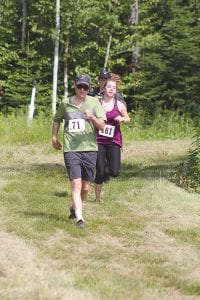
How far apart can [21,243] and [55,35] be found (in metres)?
20.5

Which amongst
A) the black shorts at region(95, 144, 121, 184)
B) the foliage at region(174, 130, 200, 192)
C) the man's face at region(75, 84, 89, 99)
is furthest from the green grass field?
the man's face at region(75, 84, 89, 99)

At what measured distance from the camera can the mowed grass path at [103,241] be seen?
17.5 ft

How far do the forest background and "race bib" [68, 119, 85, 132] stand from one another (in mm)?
19932

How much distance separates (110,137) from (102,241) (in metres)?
2.29

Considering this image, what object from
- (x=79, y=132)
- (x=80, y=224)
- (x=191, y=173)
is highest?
(x=79, y=132)

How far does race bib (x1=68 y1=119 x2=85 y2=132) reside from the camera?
7.57m

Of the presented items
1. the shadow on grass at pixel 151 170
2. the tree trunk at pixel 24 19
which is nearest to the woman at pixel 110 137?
the shadow on grass at pixel 151 170

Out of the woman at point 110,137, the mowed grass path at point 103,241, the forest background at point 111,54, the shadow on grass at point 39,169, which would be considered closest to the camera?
the mowed grass path at point 103,241

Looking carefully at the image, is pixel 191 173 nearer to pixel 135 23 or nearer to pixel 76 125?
pixel 76 125

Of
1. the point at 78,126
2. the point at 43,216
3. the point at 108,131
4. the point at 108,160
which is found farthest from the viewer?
the point at 108,160

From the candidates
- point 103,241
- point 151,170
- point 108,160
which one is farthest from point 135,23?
point 103,241

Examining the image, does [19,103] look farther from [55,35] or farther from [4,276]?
[4,276]

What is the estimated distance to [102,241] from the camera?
702 centimetres

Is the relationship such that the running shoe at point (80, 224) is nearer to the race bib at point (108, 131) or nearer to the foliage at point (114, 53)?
the race bib at point (108, 131)
